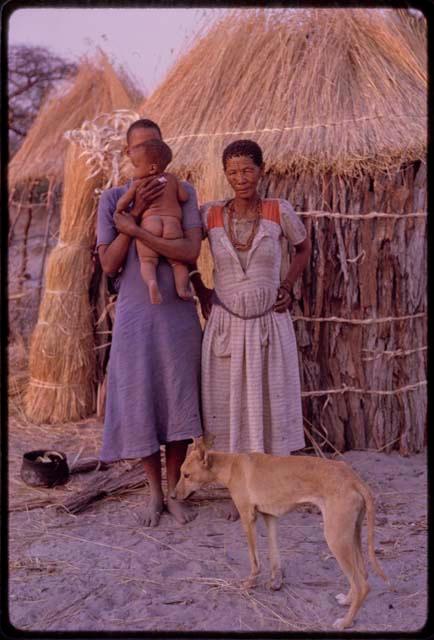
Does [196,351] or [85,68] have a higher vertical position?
[85,68]

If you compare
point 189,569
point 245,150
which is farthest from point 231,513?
point 245,150

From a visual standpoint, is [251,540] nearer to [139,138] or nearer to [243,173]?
[243,173]

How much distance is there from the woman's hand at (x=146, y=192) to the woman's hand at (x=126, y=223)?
0.04 meters

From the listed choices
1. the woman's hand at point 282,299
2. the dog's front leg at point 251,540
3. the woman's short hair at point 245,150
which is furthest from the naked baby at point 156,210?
the dog's front leg at point 251,540

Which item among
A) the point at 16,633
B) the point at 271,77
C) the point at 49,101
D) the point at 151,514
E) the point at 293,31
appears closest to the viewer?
the point at 16,633

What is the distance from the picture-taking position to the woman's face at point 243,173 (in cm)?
310

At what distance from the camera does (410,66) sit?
507 centimetres

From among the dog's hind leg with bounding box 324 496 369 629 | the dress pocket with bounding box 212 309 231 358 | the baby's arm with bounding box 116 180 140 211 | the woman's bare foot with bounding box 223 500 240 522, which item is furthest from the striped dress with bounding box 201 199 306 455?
the dog's hind leg with bounding box 324 496 369 629

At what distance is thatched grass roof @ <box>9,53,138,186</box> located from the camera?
7.23m

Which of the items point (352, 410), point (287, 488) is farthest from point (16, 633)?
point (352, 410)

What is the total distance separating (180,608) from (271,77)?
386 cm

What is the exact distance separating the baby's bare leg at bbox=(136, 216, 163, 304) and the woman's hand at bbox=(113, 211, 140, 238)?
7 cm

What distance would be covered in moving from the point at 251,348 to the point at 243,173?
84 cm

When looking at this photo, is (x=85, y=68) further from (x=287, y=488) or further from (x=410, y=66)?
(x=287, y=488)
